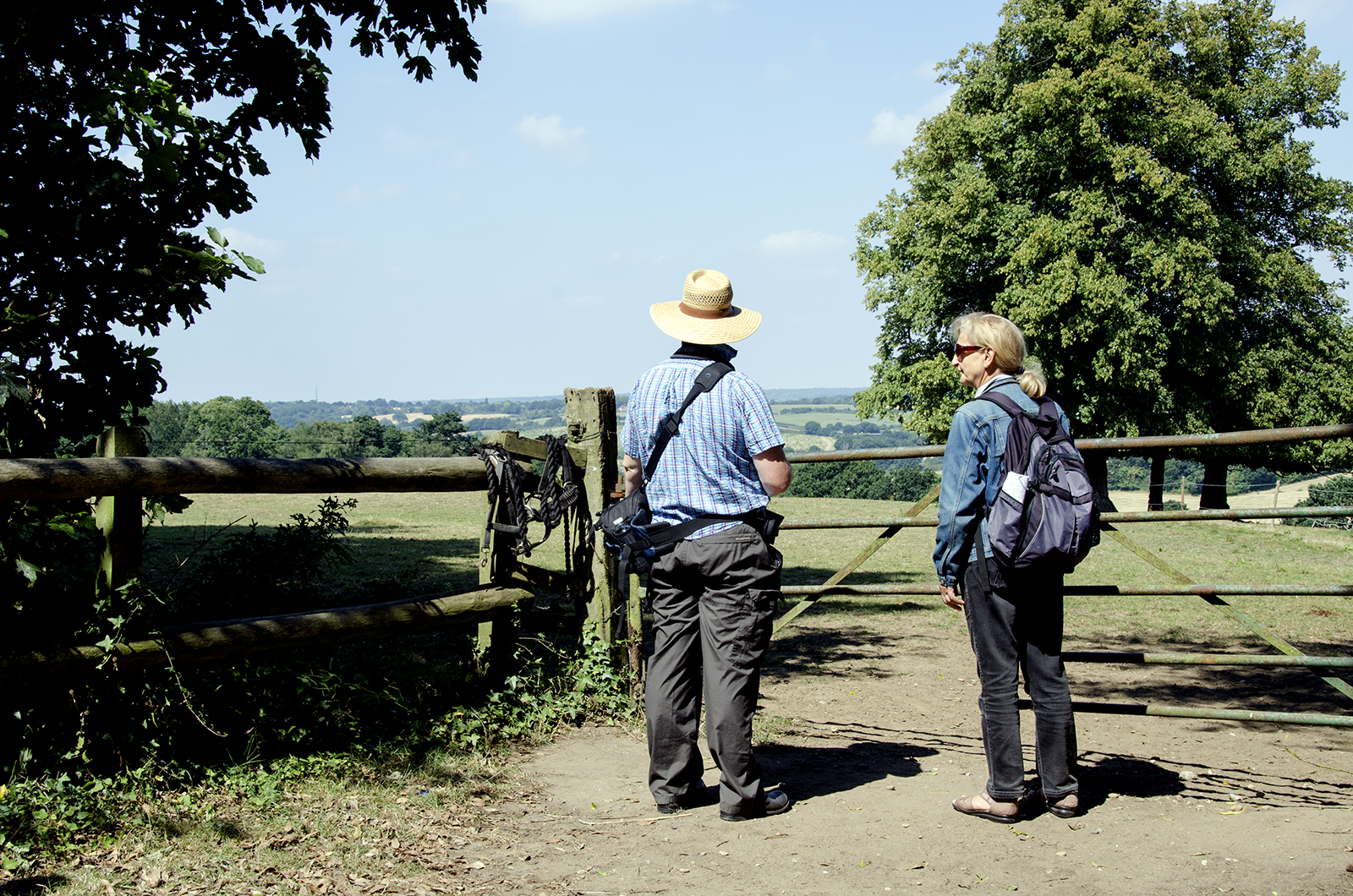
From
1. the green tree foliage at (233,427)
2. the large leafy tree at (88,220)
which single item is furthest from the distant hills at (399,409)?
the large leafy tree at (88,220)

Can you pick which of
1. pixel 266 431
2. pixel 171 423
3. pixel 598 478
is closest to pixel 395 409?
pixel 171 423

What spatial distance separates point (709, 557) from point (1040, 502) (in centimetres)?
124

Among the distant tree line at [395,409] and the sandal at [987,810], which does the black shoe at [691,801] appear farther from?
the distant tree line at [395,409]

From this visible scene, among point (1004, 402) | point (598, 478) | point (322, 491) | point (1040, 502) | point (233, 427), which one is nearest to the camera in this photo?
point (1040, 502)

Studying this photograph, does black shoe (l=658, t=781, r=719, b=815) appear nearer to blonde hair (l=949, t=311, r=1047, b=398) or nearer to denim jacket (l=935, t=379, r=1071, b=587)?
denim jacket (l=935, t=379, r=1071, b=587)

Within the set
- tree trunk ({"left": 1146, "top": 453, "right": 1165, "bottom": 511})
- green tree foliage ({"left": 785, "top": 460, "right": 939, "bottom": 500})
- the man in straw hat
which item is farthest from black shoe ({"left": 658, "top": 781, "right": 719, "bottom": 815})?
green tree foliage ({"left": 785, "top": 460, "right": 939, "bottom": 500})

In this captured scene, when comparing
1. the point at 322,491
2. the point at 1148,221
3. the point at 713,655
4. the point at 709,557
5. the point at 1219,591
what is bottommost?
the point at 713,655

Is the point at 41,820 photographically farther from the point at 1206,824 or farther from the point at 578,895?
the point at 1206,824

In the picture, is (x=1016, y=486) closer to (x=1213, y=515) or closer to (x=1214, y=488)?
(x=1213, y=515)

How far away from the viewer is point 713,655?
397 centimetres

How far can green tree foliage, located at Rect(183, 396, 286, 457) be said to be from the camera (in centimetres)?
2056

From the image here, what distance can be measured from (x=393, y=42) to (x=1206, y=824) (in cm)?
710

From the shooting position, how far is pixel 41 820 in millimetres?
3545

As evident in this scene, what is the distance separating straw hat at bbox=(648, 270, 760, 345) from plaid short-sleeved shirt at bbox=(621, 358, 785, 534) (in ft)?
0.47
